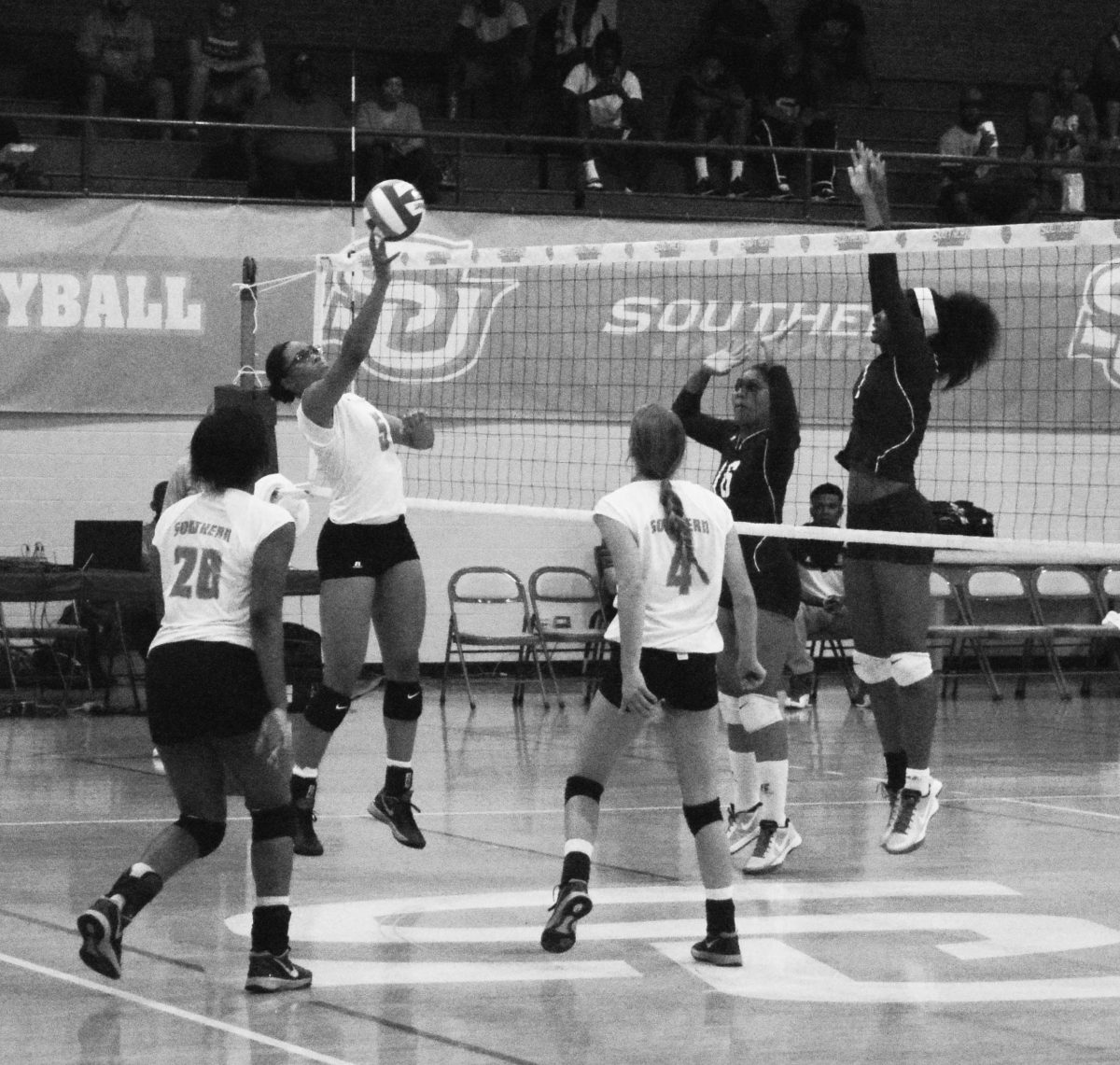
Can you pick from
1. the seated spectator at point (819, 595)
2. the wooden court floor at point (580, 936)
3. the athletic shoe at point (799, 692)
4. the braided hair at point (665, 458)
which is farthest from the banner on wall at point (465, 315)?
A: the braided hair at point (665, 458)

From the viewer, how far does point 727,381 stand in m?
15.6

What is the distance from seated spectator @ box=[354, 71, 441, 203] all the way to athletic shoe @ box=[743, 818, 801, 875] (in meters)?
8.33

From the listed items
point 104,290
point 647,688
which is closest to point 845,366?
point 104,290

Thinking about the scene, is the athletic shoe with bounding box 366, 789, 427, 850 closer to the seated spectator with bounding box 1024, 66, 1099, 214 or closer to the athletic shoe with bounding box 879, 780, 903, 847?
the athletic shoe with bounding box 879, 780, 903, 847

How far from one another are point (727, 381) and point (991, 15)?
708 centimetres

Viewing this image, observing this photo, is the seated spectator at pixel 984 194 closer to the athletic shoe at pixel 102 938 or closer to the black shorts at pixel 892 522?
the black shorts at pixel 892 522

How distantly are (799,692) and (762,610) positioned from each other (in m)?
6.47

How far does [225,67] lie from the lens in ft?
53.5

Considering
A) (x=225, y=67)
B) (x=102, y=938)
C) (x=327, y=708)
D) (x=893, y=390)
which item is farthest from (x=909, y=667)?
(x=225, y=67)

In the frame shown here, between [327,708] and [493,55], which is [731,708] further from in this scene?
[493,55]

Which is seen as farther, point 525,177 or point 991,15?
point 991,15

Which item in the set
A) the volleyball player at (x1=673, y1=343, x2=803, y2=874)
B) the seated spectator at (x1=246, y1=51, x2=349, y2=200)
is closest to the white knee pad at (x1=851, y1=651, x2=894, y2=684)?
the volleyball player at (x1=673, y1=343, x2=803, y2=874)

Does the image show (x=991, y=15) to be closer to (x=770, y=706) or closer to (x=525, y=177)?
(x=525, y=177)

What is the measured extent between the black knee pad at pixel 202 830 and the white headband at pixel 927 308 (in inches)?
158
